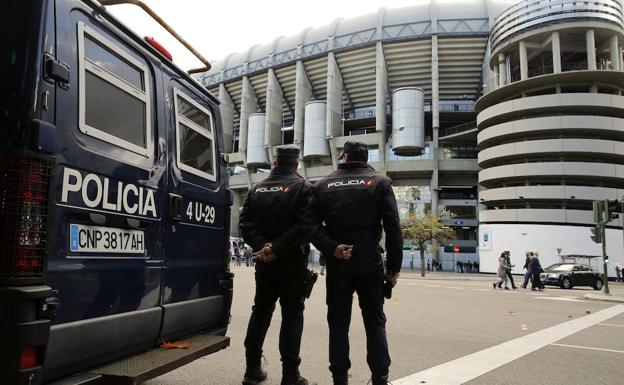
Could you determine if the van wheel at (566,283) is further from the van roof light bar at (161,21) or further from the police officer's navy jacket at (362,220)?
the van roof light bar at (161,21)

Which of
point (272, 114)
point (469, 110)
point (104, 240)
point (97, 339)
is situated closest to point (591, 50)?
point (469, 110)

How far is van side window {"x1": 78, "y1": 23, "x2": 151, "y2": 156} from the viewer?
2.46 m

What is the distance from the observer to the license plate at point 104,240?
2.34 meters

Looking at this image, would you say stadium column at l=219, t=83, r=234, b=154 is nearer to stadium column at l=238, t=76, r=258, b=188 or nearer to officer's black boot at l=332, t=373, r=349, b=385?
stadium column at l=238, t=76, r=258, b=188

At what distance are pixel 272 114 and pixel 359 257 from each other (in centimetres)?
5892

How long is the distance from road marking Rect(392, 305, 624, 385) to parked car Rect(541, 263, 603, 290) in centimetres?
1509

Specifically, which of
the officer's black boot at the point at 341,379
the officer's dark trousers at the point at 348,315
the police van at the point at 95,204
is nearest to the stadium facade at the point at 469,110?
the officer's dark trousers at the point at 348,315

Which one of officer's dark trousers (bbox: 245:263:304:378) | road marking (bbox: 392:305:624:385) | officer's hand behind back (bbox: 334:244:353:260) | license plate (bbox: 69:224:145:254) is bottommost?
road marking (bbox: 392:305:624:385)

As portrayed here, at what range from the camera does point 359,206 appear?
3.59m

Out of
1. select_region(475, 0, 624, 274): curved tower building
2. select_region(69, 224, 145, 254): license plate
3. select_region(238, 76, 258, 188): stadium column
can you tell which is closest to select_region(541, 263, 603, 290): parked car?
select_region(475, 0, 624, 274): curved tower building

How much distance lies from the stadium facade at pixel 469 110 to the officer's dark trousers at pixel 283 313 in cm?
4228

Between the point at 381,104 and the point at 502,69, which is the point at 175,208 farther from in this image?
the point at 381,104

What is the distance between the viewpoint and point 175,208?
3.21 meters

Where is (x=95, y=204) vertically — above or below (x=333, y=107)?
below
